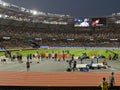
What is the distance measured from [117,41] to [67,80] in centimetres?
11078

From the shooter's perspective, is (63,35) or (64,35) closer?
(63,35)

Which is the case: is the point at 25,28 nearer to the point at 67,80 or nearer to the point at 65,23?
the point at 65,23

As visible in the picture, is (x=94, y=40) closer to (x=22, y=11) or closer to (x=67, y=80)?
(x=22, y=11)

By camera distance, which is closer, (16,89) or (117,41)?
(16,89)

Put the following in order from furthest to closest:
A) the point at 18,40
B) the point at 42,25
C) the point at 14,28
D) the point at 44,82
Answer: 1. the point at 42,25
2. the point at 14,28
3. the point at 18,40
4. the point at 44,82

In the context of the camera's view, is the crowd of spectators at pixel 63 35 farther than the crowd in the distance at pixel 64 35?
No

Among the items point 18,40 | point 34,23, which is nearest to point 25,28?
point 34,23

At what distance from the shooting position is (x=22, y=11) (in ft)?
463

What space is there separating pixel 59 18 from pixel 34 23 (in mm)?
13412

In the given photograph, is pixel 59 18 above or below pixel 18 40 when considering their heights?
above

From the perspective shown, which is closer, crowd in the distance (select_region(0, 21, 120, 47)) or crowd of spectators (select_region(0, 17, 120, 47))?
crowd of spectators (select_region(0, 17, 120, 47))

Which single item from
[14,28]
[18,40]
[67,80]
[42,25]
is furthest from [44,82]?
[42,25]

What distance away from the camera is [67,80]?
31328 millimetres

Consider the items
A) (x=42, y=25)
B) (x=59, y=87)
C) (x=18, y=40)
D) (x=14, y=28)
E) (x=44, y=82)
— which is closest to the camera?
(x=59, y=87)
